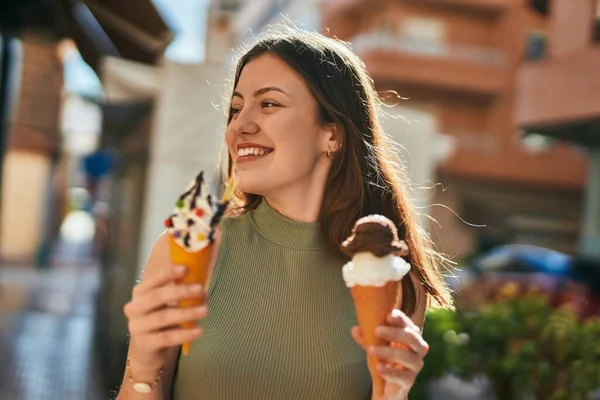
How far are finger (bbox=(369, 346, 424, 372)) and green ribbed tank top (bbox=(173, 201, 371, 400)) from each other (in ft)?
1.19

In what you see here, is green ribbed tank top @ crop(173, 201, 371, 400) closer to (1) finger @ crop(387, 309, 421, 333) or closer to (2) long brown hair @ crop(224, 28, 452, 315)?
(2) long brown hair @ crop(224, 28, 452, 315)

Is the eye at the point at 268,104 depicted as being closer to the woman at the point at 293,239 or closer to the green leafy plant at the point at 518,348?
the woman at the point at 293,239

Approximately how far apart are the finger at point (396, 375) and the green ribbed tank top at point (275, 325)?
1.12 feet

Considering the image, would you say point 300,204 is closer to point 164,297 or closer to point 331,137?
point 331,137

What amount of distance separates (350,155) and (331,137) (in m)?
0.08

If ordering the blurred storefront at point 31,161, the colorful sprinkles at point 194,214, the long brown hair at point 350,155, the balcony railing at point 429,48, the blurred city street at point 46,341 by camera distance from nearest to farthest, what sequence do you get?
the colorful sprinkles at point 194,214 → the long brown hair at point 350,155 → the blurred city street at point 46,341 → the balcony railing at point 429,48 → the blurred storefront at point 31,161

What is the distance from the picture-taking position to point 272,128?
6.28ft

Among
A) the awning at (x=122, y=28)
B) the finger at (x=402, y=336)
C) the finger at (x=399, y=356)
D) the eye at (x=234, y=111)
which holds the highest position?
the awning at (x=122, y=28)

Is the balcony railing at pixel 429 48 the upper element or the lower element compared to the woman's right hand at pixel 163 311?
upper

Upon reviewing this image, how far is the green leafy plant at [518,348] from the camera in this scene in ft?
13.5

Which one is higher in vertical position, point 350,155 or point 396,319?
point 350,155

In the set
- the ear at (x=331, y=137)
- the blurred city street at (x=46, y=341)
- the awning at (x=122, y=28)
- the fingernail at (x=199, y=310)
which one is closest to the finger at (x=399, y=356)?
the fingernail at (x=199, y=310)

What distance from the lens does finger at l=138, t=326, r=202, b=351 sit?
153 centimetres

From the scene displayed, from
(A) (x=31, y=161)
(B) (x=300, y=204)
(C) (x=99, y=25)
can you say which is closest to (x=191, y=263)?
(B) (x=300, y=204)
